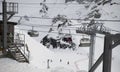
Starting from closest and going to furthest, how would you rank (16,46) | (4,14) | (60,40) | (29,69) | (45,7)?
(29,69), (4,14), (16,46), (60,40), (45,7)

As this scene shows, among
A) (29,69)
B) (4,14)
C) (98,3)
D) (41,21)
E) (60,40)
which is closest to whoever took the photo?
(29,69)

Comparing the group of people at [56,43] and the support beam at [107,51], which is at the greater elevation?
the support beam at [107,51]

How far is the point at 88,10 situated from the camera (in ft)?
298

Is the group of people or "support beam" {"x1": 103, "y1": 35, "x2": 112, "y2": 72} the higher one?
"support beam" {"x1": 103, "y1": 35, "x2": 112, "y2": 72}

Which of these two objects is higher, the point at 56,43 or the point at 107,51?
the point at 107,51

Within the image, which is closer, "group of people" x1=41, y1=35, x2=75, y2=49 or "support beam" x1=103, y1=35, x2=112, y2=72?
"support beam" x1=103, y1=35, x2=112, y2=72

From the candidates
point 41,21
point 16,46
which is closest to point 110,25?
point 41,21

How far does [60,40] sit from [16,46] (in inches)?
1470

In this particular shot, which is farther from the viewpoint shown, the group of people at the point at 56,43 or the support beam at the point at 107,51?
the group of people at the point at 56,43

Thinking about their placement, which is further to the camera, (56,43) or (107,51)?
(56,43)

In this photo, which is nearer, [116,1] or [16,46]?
[16,46]

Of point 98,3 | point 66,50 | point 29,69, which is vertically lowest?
point 66,50

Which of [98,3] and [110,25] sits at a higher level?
[98,3]

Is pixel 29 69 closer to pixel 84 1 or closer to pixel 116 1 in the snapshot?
pixel 116 1
